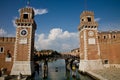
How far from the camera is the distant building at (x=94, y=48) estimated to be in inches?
1255

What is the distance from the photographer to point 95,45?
1293 inches

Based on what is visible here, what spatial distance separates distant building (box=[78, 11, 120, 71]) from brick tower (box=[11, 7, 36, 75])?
13.2 m

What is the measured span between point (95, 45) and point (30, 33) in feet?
53.3

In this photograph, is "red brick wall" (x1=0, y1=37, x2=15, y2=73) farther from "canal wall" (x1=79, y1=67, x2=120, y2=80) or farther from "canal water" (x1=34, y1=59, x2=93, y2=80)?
"canal wall" (x1=79, y1=67, x2=120, y2=80)

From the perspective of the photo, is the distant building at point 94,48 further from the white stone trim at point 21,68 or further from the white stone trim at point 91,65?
the white stone trim at point 21,68

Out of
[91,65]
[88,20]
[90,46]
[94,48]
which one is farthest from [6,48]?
[88,20]

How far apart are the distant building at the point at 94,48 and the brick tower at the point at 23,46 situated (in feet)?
43.3

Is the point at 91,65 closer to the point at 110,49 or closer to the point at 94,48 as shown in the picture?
the point at 94,48

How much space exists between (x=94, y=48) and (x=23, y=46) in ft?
56.3

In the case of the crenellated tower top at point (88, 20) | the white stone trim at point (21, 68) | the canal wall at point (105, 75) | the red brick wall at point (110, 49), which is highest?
the crenellated tower top at point (88, 20)

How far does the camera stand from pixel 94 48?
Answer: 3259 cm

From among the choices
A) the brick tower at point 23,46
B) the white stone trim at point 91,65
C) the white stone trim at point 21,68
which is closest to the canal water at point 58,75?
the white stone trim at point 91,65

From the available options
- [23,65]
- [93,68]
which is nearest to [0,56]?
[23,65]

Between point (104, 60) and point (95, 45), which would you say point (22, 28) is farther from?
point (104, 60)
